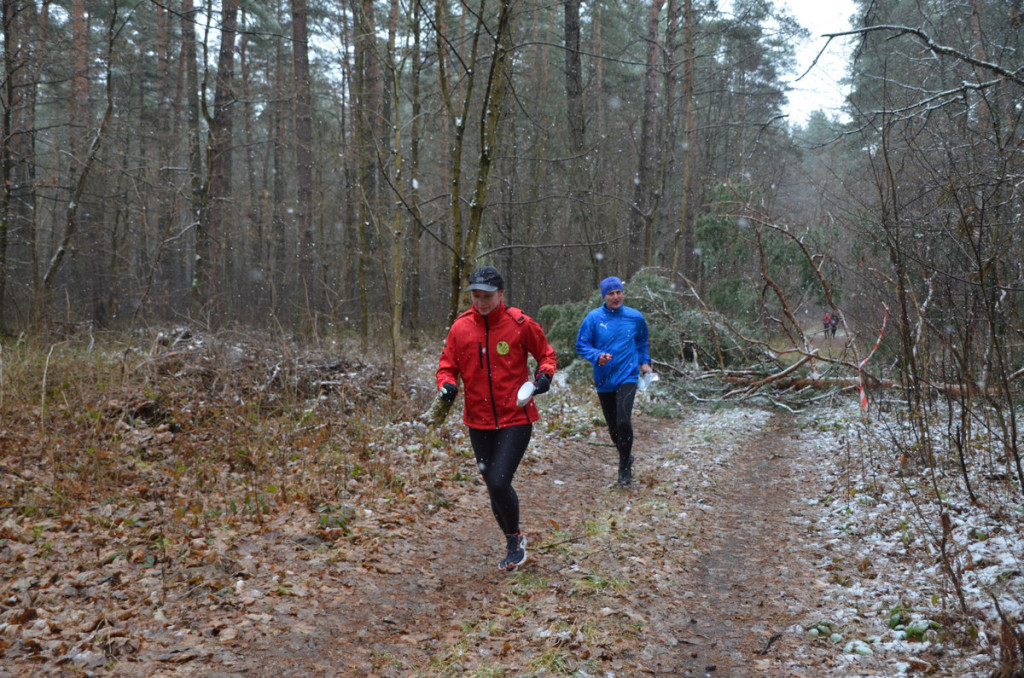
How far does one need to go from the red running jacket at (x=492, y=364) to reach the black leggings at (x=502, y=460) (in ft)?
0.27

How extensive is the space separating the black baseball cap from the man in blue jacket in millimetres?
2563

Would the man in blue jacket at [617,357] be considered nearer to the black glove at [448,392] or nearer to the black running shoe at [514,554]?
the black running shoe at [514,554]

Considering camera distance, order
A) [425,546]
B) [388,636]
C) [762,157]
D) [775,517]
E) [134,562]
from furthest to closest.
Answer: [762,157], [775,517], [425,546], [134,562], [388,636]

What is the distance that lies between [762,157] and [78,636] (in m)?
30.6

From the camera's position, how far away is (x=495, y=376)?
4.99 m

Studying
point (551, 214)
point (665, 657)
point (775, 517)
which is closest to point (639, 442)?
point (775, 517)

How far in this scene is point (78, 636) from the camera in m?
4.01

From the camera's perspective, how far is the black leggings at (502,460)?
16.4ft

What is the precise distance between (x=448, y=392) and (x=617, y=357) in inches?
119

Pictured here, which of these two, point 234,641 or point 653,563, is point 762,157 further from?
point 234,641

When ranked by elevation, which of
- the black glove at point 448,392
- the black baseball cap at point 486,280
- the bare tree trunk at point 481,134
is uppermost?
the bare tree trunk at point 481,134

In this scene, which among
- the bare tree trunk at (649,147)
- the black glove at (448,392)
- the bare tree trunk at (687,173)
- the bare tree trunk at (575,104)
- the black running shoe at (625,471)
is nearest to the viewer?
the black glove at (448,392)

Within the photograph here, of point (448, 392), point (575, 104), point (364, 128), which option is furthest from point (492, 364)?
point (575, 104)

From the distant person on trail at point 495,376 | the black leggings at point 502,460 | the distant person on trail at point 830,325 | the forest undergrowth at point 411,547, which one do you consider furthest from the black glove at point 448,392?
the distant person on trail at point 830,325
